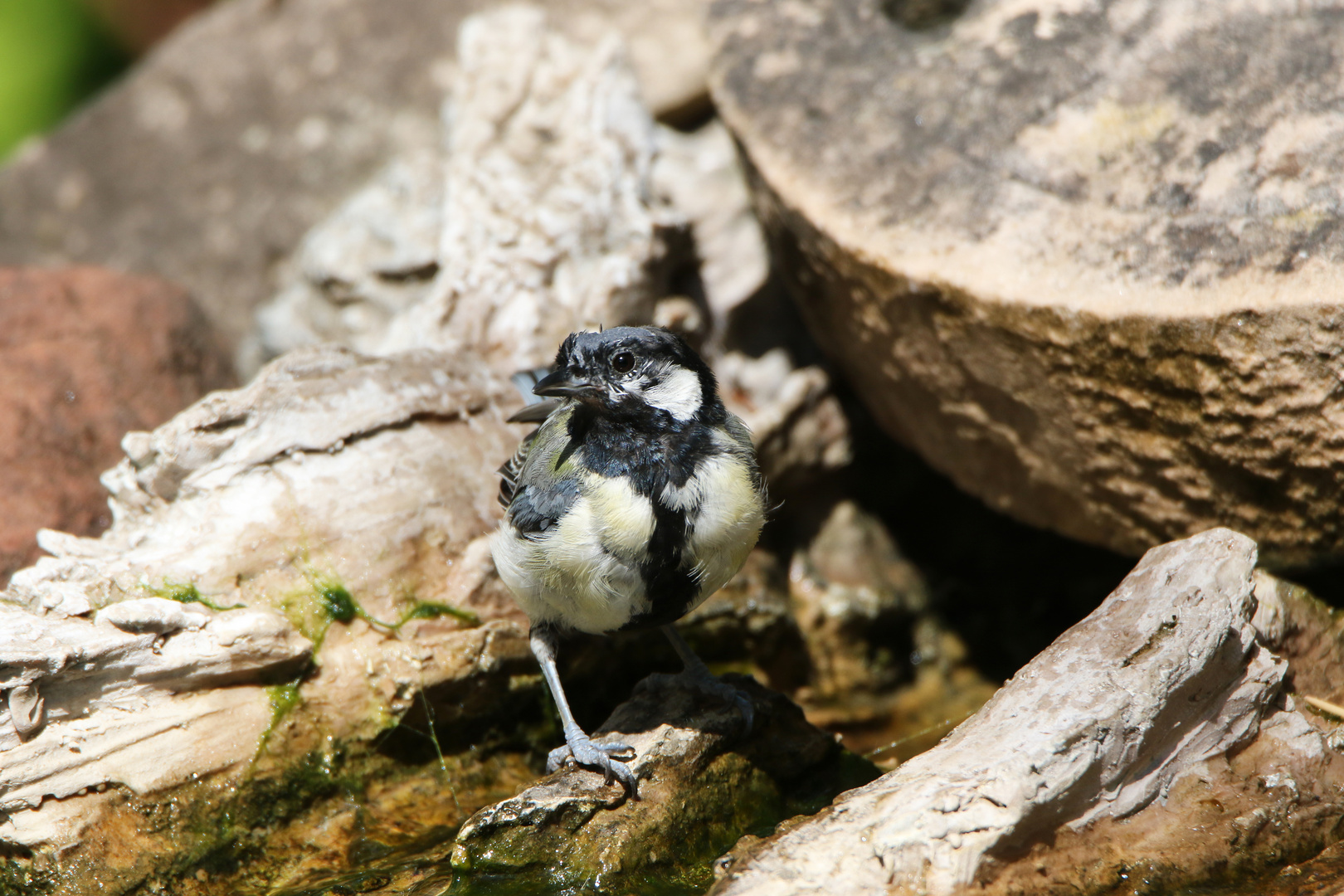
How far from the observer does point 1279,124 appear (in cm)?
313

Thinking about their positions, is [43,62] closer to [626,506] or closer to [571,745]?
[626,506]

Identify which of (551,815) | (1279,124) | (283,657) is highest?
(1279,124)

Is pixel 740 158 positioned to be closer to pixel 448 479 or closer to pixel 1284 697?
pixel 448 479

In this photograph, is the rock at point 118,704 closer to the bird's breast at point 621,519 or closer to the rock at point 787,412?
the bird's breast at point 621,519

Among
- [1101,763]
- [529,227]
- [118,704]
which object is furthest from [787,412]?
[118,704]

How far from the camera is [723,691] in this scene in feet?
10.3

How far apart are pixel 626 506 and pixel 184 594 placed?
1.36 metres

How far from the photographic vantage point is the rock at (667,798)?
2.67 metres

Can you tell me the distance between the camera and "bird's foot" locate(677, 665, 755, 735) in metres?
3.06

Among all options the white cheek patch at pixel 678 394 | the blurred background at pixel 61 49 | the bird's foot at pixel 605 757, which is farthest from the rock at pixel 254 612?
the blurred background at pixel 61 49

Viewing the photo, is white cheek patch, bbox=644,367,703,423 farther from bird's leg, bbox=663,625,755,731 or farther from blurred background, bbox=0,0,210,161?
blurred background, bbox=0,0,210,161

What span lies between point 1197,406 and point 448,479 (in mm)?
2353

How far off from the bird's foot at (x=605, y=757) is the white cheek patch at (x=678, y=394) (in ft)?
3.05

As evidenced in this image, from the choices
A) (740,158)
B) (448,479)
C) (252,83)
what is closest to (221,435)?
(448,479)
